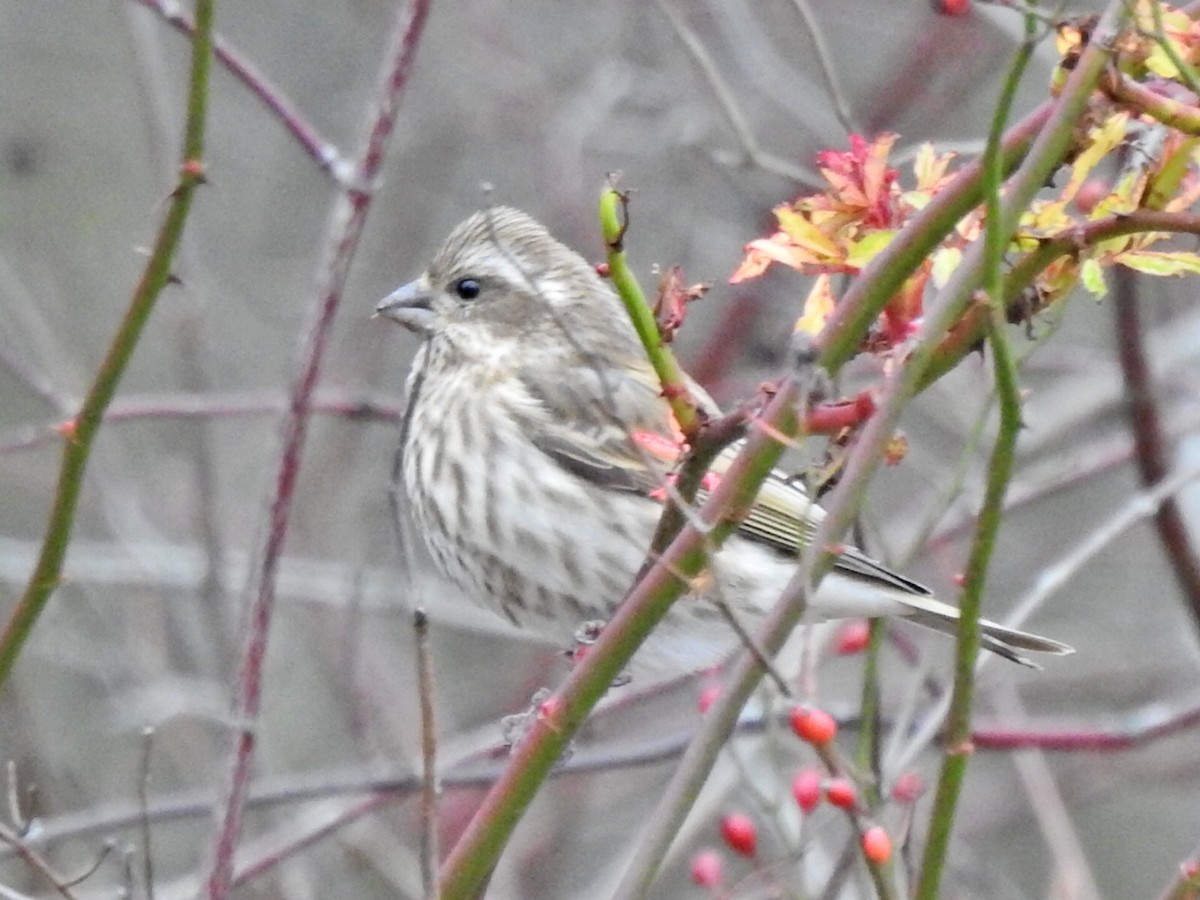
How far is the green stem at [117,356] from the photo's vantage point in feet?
9.66

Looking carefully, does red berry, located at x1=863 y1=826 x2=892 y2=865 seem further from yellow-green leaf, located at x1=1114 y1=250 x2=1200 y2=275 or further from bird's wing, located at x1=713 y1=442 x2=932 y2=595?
bird's wing, located at x1=713 y1=442 x2=932 y2=595

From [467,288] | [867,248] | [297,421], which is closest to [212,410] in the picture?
[467,288]

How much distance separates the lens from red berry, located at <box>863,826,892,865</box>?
8.68 feet

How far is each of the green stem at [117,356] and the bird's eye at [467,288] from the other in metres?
2.38

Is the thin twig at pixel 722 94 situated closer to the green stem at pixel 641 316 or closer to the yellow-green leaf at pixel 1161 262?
the yellow-green leaf at pixel 1161 262

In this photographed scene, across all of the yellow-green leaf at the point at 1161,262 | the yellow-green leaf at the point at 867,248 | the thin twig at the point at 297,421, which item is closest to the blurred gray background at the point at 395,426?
the thin twig at the point at 297,421

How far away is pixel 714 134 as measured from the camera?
7641mm

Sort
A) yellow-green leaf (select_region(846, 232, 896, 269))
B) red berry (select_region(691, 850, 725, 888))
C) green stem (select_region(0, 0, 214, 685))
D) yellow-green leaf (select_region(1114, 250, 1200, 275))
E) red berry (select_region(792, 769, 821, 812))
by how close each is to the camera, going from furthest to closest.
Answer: red berry (select_region(691, 850, 725, 888)) → red berry (select_region(792, 769, 821, 812)) → green stem (select_region(0, 0, 214, 685)) → yellow-green leaf (select_region(846, 232, 896, 269)) → yellow-green leaf (select_region(1114, 250, 1200, 275))

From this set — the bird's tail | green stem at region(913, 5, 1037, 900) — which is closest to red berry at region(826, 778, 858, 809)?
green stem at region(913, 5, 1037, 900)

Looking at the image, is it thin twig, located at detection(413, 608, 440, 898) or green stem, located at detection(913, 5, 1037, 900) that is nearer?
green stem, located at detection(913, 5, 1037, 900)

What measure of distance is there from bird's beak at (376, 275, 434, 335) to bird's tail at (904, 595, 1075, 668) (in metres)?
1.60

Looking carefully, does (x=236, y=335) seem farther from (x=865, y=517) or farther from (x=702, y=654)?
(x=865, y=517)

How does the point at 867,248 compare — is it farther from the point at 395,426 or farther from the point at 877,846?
the point at 395,426

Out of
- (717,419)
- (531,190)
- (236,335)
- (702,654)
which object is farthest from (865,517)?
(236,335)
